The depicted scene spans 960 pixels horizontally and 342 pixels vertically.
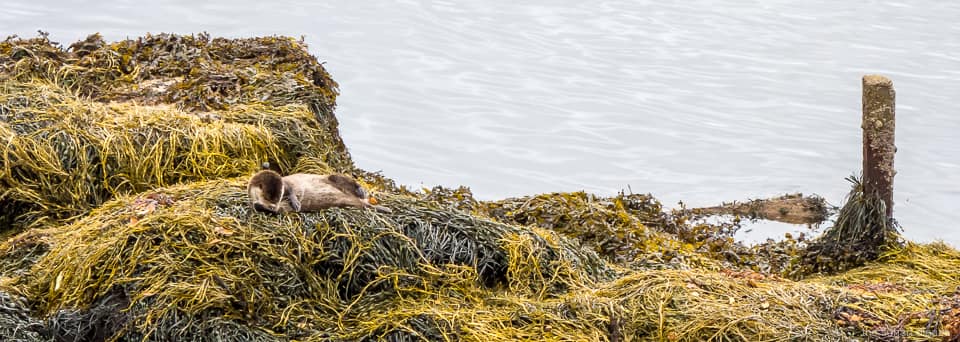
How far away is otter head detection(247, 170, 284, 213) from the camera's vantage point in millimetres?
4102

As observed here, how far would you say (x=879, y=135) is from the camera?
5.88m

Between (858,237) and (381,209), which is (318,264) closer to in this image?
(381,209)

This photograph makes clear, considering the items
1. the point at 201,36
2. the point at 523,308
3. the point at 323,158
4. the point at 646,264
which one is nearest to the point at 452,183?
the point at 201,36

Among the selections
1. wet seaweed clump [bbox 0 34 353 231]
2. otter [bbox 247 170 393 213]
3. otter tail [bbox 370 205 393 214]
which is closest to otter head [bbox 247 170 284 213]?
otter [bbox 247 170 393 213]

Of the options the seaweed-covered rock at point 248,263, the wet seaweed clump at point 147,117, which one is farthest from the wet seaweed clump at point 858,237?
the wet seaweed clump at point 147,117

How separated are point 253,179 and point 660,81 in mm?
10123

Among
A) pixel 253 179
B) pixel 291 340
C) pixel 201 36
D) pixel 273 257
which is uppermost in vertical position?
pixel 201 36

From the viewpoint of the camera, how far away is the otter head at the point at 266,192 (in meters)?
4.10

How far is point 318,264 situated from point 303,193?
0.94 feet

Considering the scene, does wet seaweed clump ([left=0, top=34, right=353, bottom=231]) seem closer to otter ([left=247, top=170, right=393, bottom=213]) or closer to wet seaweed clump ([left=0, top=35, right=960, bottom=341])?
wet seaweed clump ([left=0, top=35, right=960, bottom=341])

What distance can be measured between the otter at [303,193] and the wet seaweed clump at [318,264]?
5cm

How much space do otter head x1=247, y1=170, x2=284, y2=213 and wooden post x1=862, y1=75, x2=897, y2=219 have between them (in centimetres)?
331

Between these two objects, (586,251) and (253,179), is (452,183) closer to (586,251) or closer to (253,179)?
(586,251)

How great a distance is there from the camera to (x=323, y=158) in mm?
5871
